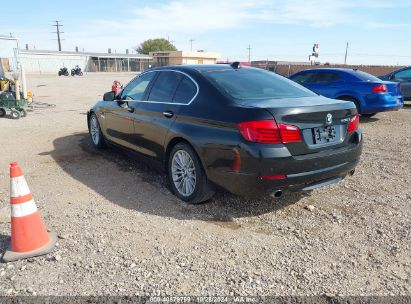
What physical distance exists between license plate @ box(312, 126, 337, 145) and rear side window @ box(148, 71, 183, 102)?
1.81 m

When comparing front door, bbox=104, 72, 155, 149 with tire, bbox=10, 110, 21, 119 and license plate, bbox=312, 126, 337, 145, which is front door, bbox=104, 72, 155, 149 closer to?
license plate, bbox=312, 126, 337, 145

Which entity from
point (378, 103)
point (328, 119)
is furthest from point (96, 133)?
point (378, 103)

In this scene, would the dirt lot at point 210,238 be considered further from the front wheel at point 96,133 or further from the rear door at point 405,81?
the rear door at point 405,81

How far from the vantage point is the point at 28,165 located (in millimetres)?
5820

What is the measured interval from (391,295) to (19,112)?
34.9 ft

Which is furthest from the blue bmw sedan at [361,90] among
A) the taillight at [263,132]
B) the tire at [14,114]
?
the tire at [14,114]

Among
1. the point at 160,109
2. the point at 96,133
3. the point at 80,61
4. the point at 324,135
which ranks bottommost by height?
the point at 96,133

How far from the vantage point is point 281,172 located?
134 inches

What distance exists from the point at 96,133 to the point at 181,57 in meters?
64.3

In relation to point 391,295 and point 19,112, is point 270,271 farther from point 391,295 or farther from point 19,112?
point 19,112

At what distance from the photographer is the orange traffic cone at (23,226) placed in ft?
10.4

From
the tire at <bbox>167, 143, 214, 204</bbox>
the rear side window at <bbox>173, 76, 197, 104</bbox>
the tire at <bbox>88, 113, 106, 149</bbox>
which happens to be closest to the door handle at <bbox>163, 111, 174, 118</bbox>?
the rear side window at <bbox>173, 76, 197, 104</bbox>

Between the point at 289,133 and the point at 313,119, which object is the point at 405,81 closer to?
the point at 313,119

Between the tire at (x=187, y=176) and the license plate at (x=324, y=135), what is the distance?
3.97 feet
